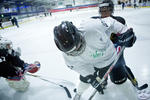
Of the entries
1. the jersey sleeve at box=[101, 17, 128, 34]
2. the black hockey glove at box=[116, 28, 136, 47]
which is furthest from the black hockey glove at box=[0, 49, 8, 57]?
the black hockey glove at box=[116, 28, 136, 47]

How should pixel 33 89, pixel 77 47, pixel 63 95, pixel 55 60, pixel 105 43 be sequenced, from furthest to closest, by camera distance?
pixel 55 60 → pixel 33 89 → pixel 63 95 → pixel 105 43 → pixel 77 47

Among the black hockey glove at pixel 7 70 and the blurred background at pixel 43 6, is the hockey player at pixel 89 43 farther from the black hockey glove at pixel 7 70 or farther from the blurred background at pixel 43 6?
the blurred background at pixel 43 6

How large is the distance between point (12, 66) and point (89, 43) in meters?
1.02

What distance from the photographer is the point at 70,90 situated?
4.93 feet

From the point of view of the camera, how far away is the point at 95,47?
2.91 ft

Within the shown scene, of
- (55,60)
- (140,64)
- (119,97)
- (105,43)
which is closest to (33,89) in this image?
(55,60)

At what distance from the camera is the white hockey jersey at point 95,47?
Result: 86 cm

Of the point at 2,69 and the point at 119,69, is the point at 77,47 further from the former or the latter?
the point at 2,69

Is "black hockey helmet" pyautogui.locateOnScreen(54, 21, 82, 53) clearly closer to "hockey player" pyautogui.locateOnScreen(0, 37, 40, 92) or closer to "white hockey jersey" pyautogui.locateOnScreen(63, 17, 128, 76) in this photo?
"white hockey jersey" pyautogui.locateOnScreen(63, 17, 128, 76)

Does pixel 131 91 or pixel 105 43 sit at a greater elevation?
pixel 105 43

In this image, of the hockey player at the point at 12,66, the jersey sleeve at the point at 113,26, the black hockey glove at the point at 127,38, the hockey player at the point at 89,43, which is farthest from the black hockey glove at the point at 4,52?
the black hockey glove at the point at 127,38

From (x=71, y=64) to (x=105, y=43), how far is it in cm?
32

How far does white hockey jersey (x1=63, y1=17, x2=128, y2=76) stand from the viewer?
2.82ft

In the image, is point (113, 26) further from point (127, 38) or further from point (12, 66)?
point (12, 66)
